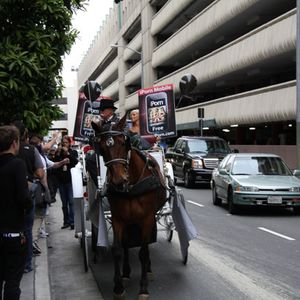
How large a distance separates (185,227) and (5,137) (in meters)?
3.55

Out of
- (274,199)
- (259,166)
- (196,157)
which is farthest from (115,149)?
(196,157)

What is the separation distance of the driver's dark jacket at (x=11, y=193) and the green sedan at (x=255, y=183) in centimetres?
954

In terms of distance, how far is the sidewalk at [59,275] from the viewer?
6750mm

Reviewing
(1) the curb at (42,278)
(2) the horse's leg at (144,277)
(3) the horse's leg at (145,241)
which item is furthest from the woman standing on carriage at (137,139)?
(1) the curb at (42,278)

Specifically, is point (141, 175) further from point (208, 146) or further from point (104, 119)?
point (208, 146)

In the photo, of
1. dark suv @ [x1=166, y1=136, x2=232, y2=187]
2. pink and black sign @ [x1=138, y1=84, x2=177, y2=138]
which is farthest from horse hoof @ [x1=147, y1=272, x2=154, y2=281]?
dark suv @ [x1=166, y1=136, x2=232, y2=187]

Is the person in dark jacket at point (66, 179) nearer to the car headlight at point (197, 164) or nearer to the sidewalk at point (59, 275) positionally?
the sidewalk at point (59, 275)

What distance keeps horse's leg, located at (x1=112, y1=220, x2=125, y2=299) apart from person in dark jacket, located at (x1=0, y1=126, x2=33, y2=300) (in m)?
1.75

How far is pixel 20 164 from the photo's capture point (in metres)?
4.85

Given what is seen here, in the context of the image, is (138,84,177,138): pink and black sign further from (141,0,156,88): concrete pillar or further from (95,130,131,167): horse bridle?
(141,0,156,88): concrete pillar

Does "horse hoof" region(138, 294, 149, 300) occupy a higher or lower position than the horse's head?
lower

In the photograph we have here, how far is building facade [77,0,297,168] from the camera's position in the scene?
91.5 feet

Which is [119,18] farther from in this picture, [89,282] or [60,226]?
[89,282]

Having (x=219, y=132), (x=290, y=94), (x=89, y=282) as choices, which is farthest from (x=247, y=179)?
(x=219, y=132)
